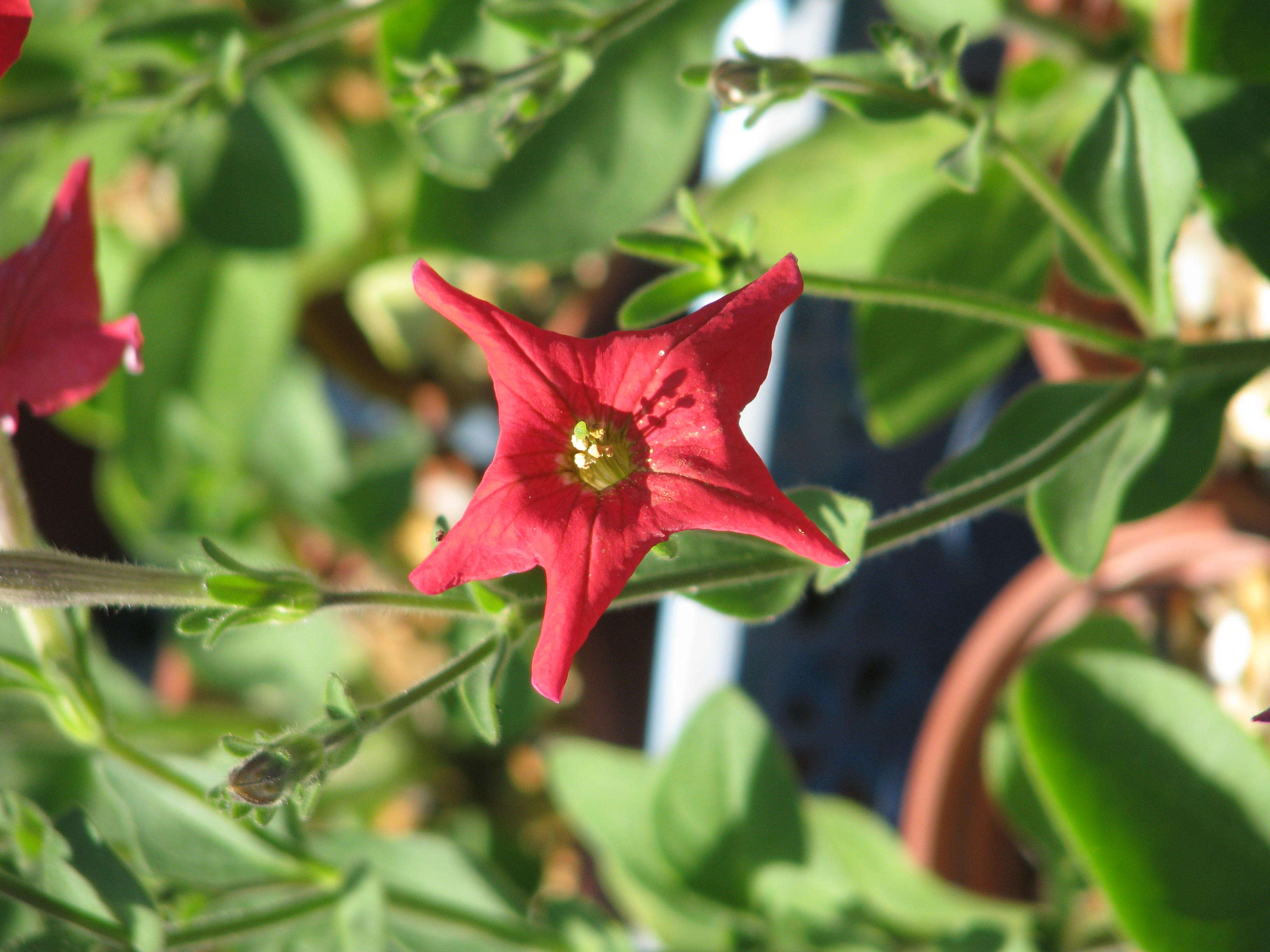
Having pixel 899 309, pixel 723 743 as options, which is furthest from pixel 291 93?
pixel 723 743

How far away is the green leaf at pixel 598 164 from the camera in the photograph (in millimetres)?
819

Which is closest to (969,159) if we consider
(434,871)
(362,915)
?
(362,915)

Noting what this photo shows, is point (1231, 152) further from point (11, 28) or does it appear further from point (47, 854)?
point (47, 854)

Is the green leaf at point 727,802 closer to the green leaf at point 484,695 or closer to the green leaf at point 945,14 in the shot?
the green leaf at point 484,695

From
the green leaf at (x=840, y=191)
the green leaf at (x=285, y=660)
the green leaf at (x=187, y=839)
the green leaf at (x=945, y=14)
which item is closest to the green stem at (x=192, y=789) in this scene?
the green leaf at (x=187, y=839)

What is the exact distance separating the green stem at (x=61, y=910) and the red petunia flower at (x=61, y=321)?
0.23 meters

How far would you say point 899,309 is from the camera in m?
0.87

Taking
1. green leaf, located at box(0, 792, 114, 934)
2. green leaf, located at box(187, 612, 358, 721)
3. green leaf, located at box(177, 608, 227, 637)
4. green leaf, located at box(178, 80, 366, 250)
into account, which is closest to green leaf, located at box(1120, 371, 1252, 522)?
green leaf, located at box(177, 608, 227, 637)

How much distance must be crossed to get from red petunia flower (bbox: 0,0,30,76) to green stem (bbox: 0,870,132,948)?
39cm

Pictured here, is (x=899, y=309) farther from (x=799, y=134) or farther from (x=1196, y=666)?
(x=1196, y=666)

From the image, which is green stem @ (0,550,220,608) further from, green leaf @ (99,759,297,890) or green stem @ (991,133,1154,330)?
green stem @ (991,133,1154,330)

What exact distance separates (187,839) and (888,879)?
595 millimetres

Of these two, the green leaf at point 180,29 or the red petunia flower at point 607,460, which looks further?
the green leaf at point 180,29

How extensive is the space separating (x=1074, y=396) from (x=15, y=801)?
2.00 ft
